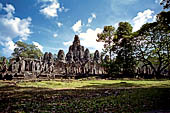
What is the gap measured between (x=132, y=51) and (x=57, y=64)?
90.3ft

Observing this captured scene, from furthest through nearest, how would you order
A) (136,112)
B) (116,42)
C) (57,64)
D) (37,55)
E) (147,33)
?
(37,55), (57,64), (116,42), (147,33), (136,112)

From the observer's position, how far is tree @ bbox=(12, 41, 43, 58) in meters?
48.8

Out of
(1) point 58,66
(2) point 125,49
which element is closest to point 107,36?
(2) point 125,49

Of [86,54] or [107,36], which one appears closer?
[107,36]

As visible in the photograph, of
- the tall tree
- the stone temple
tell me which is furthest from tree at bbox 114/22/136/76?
the stone temple

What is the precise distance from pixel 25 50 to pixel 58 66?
2376cm

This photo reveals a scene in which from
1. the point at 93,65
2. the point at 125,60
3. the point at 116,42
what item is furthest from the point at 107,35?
the point at 93,65

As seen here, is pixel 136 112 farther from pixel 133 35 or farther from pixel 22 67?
pixel 22 67

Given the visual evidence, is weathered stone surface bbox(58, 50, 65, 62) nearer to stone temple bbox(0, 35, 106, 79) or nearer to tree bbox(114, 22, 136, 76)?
stone temple bbox(0, 35, 106, 79)

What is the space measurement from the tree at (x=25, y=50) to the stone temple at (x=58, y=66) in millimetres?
5400

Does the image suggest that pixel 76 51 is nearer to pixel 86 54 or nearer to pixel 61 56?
pixel 86 54

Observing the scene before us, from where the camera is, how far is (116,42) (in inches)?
1084

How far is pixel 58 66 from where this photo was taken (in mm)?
39531

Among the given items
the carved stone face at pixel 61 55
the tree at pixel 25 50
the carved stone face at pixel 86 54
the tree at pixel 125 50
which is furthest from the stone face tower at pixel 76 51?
the tree at pixel 125 50
